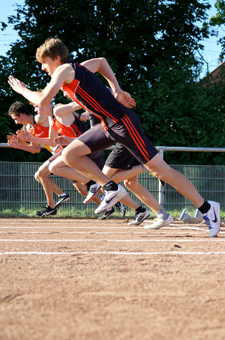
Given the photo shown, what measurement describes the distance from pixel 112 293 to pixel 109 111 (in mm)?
2579

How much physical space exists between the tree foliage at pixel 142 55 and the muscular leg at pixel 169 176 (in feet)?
37.6

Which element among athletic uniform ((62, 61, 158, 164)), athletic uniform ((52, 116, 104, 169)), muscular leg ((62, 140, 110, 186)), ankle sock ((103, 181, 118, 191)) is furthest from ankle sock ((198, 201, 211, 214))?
athletic uniform ((52, 116, 104, 169))

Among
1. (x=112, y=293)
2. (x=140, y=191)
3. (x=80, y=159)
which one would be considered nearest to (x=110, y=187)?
(x=80, y=159)

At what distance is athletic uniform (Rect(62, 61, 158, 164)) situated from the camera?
4613 mm

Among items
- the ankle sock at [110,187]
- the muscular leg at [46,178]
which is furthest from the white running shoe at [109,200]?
the muscular leg at [46,178]

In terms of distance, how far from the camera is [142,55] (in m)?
19.2

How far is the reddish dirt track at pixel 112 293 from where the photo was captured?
1853mm

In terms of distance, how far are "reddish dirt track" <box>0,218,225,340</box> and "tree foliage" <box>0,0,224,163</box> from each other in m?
12.9

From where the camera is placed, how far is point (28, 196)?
1043cm

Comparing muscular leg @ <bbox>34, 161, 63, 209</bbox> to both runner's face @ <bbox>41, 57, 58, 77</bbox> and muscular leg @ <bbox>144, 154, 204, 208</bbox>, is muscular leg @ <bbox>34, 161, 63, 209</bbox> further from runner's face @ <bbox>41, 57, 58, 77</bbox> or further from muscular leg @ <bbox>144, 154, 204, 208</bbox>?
muscular leg @ <bbox>144, 154, 204, 208</bbox>

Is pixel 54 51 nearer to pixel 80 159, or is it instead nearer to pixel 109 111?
pixel 109 111

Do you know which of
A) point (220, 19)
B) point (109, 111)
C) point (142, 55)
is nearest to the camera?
point (109, 111)

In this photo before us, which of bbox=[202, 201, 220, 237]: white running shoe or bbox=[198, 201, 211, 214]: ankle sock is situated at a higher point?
bbox=[198, 201, 211, 214]: ankle sock

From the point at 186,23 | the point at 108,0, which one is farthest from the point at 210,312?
the point at 186,23
